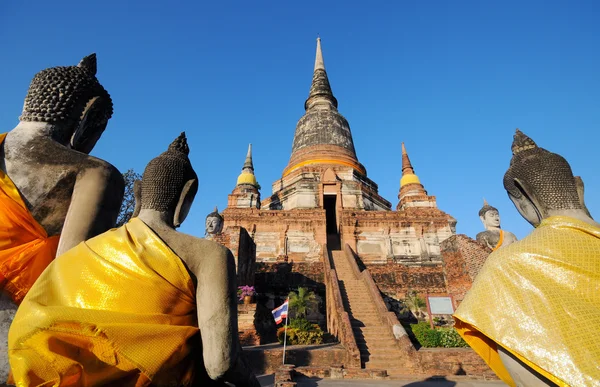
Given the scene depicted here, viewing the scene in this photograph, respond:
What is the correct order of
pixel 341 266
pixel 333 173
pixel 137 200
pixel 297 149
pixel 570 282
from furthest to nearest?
pixel 297 149, pixel 333 173, pixel 341 266, pixel 137 200, pixel 570 282

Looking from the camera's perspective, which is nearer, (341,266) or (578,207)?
(578,207)

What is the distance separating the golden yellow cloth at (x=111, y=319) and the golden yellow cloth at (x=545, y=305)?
1.58 meters

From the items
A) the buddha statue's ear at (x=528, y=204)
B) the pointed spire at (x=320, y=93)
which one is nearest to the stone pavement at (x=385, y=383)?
the buddha statue's ear at (x=528, y=204)

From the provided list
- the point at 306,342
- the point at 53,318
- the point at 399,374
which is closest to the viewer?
the point at 53,318

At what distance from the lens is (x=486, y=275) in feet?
6.82

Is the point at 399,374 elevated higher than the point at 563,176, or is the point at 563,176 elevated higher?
the point at 563,176

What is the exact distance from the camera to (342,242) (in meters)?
19.2

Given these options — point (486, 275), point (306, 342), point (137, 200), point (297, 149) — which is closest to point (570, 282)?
point (486, 275)

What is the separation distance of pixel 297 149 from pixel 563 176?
25969 millimetres

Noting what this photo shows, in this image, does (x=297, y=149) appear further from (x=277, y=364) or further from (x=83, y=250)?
(x=83, y=250)

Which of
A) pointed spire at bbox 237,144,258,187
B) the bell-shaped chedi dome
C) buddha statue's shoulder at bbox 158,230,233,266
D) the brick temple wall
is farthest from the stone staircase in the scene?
pointed spire at bbox 237,144,258,187

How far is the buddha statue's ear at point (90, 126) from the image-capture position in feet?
8.87

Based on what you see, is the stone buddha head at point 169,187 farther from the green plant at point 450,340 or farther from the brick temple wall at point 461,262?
the brick temple wall at point 461,262

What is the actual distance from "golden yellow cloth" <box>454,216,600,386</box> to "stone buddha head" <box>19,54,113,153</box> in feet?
9.64
